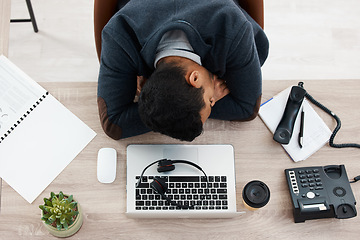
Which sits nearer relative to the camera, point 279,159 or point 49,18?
point 279,159

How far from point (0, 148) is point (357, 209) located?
1181 millimetres

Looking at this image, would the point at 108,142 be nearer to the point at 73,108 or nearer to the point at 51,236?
the point at 73,108

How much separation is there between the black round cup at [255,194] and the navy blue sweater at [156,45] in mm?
238

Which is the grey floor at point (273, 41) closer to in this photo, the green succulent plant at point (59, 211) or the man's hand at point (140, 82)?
the man's hand at point (140, 82)

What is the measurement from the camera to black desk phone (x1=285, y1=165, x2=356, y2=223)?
47.7 inches

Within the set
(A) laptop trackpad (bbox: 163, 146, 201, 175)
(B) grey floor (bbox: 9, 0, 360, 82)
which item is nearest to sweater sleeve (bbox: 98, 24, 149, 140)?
(A) laptop trackpad (bbox: 163, 146, 201, 175)

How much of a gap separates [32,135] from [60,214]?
12.2 inches

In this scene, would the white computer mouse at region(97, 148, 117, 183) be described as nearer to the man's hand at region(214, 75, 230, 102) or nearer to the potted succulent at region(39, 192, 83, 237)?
the potted succulent at region(39, 192, 83, 237)

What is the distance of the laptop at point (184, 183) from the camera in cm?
121

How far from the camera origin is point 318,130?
132 centimetres

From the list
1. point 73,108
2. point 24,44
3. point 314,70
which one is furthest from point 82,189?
point 314,70

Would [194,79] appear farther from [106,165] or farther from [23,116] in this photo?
[23,116]

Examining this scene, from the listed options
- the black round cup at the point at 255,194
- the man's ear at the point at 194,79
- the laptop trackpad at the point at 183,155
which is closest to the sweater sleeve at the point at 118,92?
the laptop trackpad at the point at 183,155

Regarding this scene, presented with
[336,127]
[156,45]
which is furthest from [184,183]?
[336,127]
